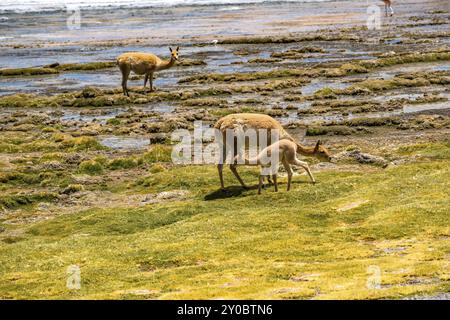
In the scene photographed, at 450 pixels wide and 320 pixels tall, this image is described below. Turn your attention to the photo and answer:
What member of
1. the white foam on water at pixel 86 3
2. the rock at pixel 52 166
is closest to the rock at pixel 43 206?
the rock at pixel 52 166

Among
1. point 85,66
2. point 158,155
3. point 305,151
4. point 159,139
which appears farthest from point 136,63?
point 305,151

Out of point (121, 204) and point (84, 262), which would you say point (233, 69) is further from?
point (84, 262)

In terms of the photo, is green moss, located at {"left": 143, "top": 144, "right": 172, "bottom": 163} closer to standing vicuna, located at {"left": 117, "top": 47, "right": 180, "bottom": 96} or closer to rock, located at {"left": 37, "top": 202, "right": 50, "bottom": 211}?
rock, located at {"left": 37, "top": 202, "right": 50, "bottom": 211}

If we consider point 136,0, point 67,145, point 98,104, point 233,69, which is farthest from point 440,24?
point 136,0

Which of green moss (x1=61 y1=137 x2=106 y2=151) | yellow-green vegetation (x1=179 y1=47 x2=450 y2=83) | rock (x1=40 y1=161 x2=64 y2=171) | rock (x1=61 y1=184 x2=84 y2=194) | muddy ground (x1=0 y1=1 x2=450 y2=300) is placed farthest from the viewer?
yellow-green vegetation (x1=179 y1=47 x2=450 y2=83)

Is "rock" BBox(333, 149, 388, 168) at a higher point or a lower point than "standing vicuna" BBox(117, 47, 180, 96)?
lower

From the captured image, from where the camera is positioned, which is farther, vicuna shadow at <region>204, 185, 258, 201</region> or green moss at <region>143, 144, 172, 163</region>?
green moss at <region>143, 144, 172, 163</region>

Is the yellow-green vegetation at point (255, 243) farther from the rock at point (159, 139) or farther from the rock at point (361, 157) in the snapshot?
the rock at point (159, 139)

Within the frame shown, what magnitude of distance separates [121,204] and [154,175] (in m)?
2.70

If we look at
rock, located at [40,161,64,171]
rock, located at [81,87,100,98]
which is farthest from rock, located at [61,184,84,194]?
rock, located at [81,87,100,98]

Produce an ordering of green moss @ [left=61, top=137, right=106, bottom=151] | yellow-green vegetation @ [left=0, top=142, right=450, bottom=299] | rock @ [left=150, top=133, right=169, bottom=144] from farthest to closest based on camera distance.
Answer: rock @ [left=150, top=133, right=169, bottom=144] → green moss @ [left=61, top=137, right=106, bottom=151] → yellow-green vegetation @ [left=0, top=142, right=450, bottom=299]

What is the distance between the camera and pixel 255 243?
59.1 feet

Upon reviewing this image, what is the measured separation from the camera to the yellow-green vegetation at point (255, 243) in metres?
14.5

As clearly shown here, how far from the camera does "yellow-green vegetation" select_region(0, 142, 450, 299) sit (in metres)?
14.5
